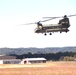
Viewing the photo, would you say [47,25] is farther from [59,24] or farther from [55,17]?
[55,17]

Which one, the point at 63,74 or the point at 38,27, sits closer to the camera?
the point at 38,27

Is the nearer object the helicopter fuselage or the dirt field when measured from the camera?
the helicopter fuselage

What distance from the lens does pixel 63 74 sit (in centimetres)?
5428

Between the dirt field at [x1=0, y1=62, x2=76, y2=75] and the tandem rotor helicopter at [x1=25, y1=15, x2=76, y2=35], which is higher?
the tandem rotor helicopter at [x1=25, y1=15, x2=76, y2=35]

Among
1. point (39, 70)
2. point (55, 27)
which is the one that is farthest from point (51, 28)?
point (39, 70)

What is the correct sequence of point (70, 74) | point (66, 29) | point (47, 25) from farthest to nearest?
point (70, 74)
point (47, 25)
point (66, 29)

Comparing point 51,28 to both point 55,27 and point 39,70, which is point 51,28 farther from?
point 39,70

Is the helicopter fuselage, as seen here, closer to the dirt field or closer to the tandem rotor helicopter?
the tandem rotor helicopter

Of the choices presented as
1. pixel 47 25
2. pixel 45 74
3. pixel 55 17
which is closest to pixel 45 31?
pixel 47 25

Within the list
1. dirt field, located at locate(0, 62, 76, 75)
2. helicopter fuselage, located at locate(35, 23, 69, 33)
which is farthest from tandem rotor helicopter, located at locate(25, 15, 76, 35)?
dirt field, located at locate(0, 62, 76, 75)

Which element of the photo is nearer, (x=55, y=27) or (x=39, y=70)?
(x=55, y=27)

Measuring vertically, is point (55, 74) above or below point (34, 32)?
below

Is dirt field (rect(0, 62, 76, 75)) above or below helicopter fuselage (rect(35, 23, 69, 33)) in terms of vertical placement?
below

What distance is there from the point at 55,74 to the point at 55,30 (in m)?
10.8
